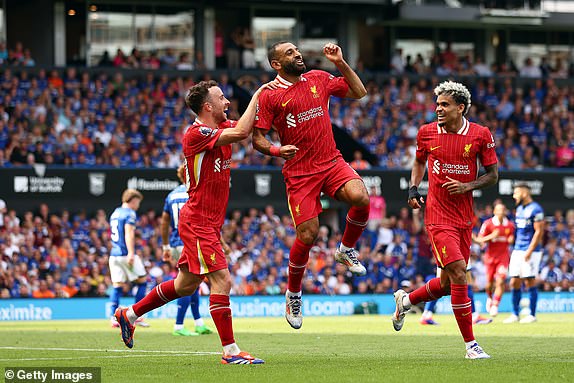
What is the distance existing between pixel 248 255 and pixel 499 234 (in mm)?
9049

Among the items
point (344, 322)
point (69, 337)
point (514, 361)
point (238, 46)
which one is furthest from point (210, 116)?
point (238, 46)

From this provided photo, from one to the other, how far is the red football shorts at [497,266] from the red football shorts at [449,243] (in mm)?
11304

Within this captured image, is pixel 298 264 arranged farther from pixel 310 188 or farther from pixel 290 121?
pixel 290 121

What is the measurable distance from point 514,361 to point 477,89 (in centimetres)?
2929

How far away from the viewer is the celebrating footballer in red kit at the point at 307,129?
42.2ft

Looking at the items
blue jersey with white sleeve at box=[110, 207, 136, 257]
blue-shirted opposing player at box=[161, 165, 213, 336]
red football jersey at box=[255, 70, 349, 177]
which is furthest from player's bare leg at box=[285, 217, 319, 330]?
blue jersey with white sleeve at box=[110, 207, 136, 257]

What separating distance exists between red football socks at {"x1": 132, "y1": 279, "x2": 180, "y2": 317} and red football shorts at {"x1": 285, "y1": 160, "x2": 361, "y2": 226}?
1.59 m

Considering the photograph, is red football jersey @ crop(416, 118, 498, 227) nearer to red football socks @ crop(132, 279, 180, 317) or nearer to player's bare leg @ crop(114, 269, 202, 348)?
player's bare leg @ crop(114, 269, 202, 348)

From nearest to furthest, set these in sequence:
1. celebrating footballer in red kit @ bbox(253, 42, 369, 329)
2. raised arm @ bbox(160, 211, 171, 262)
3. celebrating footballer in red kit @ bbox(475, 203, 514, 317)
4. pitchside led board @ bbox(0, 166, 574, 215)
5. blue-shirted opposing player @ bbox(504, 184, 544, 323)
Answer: celebrating footballer in red kit @ bbox(253, 42, 369, 329) < raised arm @ bbox(160, 211, 171, 262) < blue-shirted opposing player @ bbox(504, 184, 544, 323) < celebrating footballer in red kit @ bbox(475, 203, 514, 317) < pitchside led board @ bbox(0, 166, 574, 215)

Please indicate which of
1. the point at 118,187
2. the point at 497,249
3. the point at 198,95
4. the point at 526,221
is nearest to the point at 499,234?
the point at 497,249

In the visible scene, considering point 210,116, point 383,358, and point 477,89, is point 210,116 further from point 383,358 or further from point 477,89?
point 477,89

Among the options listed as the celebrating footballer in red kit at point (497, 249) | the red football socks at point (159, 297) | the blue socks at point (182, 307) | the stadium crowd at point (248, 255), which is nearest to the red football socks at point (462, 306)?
the red football socks at point (159, 297)

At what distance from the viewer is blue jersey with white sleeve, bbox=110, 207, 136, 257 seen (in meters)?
21.4

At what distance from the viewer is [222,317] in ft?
39.2
